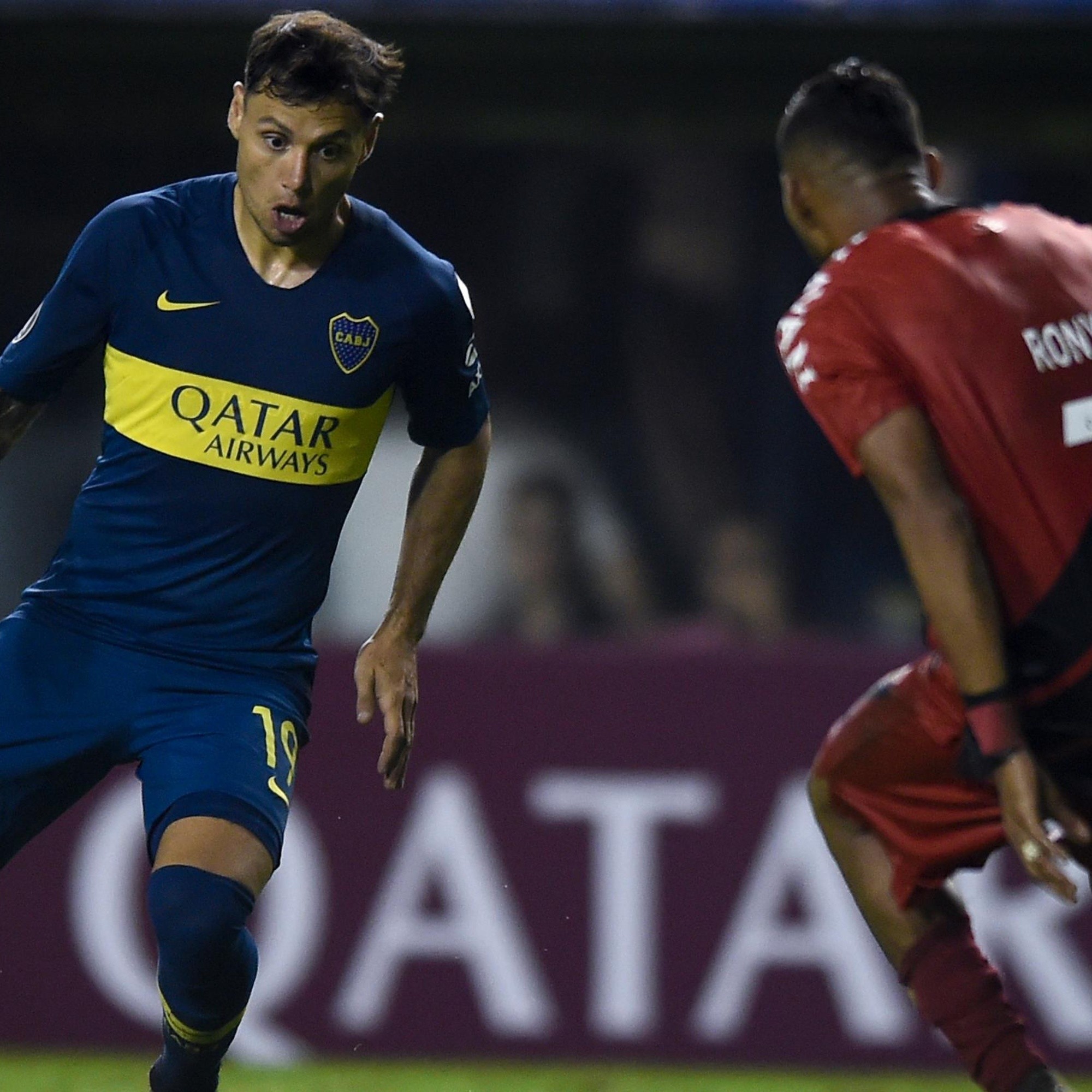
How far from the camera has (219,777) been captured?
3977 millimetres

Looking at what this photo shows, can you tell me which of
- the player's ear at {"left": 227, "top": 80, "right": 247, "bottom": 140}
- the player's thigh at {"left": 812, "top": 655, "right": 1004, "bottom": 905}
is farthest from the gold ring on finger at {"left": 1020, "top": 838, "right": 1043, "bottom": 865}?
the player's ear at {"left": 227, "top": 80, "right": 247, "bottom": 140}

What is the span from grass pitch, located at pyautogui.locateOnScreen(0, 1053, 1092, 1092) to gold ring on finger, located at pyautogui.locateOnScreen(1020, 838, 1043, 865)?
2.90 metres

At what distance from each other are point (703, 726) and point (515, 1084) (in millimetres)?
1271

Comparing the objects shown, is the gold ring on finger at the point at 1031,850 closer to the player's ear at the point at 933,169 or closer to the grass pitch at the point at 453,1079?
the player's ear at the point at 933,169

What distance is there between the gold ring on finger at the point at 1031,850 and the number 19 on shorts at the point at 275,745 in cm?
141

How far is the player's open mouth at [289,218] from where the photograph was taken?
13.0 ft

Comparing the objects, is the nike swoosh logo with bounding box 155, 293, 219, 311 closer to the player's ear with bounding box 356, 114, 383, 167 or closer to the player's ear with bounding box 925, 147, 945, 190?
the player's ear with bounding box 356, 114, 383, 167

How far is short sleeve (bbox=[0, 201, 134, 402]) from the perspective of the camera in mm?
4066

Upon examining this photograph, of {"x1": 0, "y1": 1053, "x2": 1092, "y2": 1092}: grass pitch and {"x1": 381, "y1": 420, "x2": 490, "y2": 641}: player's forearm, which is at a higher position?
{"x1": 381, "y1": 420, "x2": 490, "y2": 641}: player's forearm

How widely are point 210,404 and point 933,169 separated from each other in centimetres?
143

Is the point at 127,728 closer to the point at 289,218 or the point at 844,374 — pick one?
the point at 289,218

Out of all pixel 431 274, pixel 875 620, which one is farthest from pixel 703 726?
pixel 431 274

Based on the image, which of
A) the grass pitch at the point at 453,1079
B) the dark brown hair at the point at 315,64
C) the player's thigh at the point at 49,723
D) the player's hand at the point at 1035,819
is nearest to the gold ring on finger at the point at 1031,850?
the player's hand at the point at 1035,819

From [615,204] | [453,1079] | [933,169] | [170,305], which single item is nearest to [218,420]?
[170,305]
